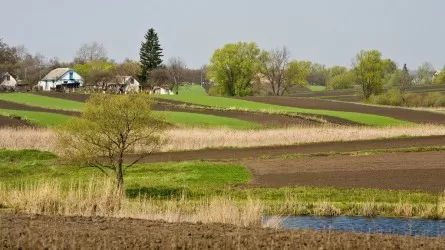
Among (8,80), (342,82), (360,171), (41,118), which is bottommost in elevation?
(360,171)

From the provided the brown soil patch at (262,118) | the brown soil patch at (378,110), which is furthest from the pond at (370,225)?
the brown soil patch at (378,110)

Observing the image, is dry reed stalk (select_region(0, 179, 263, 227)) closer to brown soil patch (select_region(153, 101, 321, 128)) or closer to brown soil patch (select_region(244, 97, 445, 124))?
brown soil patch (select_region(153, 101, 321, 128))

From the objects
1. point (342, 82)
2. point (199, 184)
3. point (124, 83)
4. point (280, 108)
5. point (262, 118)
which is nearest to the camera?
point (199, 184)

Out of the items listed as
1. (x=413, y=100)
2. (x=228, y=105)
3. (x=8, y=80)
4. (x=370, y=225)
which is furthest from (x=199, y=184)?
(x=8, y=80)

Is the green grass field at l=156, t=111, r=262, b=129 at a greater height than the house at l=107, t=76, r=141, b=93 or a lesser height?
lesser

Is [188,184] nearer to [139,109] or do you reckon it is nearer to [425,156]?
[139,109]

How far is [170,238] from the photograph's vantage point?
15.0m

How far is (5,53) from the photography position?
149m

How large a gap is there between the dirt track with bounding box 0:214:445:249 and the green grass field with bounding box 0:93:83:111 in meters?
67.4

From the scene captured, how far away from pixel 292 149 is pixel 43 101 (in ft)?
180

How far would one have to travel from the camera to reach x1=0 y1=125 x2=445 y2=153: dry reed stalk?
48.7 m

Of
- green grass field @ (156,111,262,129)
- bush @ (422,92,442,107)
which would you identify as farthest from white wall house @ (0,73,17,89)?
bush @ (422,92,442,107)

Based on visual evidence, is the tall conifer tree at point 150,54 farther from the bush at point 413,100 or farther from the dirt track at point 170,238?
the dirt track at point 170,238

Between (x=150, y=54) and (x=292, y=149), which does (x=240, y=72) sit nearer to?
(x=150, y=54)
